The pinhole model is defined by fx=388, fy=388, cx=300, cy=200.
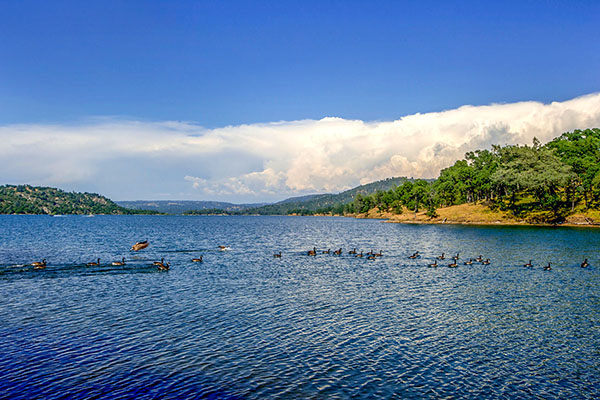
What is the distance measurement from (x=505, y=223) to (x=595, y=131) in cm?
7356

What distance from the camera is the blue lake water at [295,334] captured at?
68.2ft

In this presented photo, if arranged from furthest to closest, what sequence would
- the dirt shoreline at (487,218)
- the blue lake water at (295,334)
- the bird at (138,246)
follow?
the dirt shoreline at (487,218)
the bird at (138,246)
the blue lake water at (295,334)

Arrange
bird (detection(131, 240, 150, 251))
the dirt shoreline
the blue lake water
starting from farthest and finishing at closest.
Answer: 1. the dirt shoreline
2. bird (detection(131, 240, 150, 251))
3. the blue lake water

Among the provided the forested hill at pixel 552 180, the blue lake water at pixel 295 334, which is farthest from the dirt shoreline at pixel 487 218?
the blue lake water at pixel 295 334

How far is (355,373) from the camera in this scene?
73.4ft

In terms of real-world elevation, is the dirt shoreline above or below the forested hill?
below

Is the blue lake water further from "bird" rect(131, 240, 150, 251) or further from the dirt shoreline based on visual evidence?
the dirt shoreline

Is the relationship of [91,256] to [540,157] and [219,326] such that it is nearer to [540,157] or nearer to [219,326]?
[219,326]

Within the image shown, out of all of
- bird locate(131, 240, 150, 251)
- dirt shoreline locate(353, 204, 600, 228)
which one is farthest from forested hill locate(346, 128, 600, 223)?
bird locate(131, 240, 150, 251)

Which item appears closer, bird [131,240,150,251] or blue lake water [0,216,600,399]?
blue lake water [0,216,600,399]

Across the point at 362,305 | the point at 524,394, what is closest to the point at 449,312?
the point at 362,305

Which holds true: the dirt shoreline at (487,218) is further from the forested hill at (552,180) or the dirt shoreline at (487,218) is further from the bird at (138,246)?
the bird at (138,246)

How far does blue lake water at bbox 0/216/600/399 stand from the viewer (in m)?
20.8

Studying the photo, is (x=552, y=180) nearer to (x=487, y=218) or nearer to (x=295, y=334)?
(x=487, y=218)
